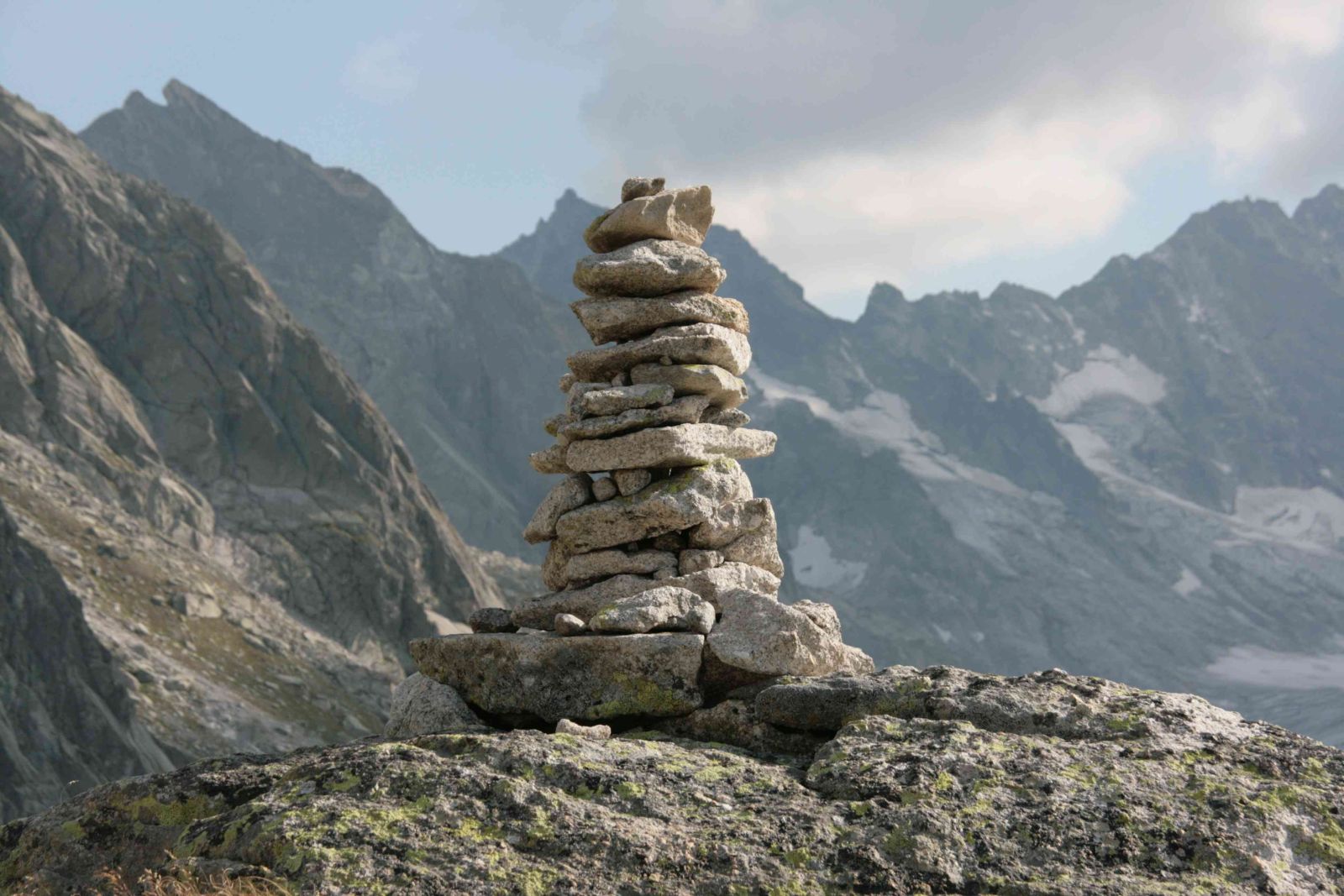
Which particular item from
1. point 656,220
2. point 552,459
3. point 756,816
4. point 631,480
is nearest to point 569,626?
point 631,480

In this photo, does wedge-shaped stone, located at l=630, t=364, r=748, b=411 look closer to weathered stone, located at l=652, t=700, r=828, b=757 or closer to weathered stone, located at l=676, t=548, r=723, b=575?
weathered stone, located at l=676, t=548, r=723, b=575

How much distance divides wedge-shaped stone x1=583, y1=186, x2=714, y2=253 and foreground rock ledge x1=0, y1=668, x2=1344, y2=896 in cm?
1060

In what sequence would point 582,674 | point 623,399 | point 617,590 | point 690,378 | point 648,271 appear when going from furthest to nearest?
point 648,271 < point 690,378 < point 623,399 < point 617,590 < point 582,674

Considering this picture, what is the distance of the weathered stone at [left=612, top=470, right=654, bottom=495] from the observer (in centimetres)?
1784

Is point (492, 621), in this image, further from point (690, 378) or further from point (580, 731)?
point (580, 731)

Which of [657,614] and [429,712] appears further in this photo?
[429,712]

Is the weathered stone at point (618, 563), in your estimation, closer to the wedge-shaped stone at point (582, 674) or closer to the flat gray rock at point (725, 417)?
the flat gray rock at point (725, 417)

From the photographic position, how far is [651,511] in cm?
1738

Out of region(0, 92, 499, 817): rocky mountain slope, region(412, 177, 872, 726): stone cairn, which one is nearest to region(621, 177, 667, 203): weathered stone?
region(412, 177, 872, 726): stone cairn

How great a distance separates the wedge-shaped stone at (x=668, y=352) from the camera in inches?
741

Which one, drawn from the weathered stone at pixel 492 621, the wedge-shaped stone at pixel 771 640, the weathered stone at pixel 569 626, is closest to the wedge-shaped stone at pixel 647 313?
the weathered stone at pixel 492 621

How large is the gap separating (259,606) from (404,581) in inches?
1466

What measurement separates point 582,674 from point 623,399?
4.99 meters

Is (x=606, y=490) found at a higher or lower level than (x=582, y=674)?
higher
